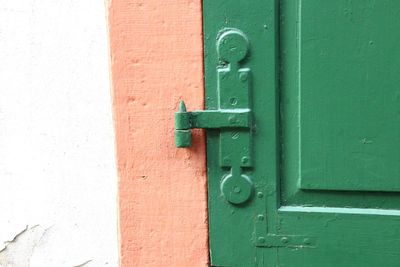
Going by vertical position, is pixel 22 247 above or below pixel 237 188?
below

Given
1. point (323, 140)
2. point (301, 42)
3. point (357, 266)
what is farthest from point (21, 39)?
point (357, 266)

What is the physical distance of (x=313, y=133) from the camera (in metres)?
1.33

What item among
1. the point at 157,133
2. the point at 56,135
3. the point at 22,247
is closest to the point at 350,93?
the point at 157,133

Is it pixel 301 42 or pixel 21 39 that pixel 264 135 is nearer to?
pixel 301 42

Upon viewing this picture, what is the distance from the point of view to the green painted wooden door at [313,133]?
4.21ft

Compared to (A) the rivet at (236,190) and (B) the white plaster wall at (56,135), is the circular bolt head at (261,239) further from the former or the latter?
(B) the white plaster wall at (56,135)

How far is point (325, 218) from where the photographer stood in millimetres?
1359

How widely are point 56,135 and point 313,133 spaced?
2.45ft

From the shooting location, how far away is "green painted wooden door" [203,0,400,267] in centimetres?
128

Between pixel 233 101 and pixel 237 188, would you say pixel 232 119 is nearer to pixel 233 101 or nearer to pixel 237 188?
pixel 233 101

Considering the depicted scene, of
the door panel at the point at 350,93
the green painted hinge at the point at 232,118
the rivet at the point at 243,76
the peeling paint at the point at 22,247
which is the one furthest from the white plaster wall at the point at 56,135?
the door panel at the point at 350,93

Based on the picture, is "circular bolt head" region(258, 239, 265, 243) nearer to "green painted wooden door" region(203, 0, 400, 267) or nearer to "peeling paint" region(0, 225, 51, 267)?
"green painted wooden door" region(203, 0, 400, 267)

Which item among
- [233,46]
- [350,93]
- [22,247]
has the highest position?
[233,46]

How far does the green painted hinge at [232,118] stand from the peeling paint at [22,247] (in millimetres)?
565
